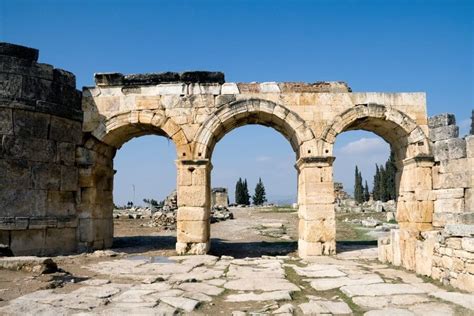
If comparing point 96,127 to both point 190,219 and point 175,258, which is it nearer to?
point 190,219

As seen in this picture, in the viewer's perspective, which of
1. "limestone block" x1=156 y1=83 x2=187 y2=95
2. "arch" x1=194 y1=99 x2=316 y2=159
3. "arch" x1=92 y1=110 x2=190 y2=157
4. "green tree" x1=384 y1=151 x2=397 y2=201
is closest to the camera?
"arch" x1=194 y1=99 x2=316 y2=159

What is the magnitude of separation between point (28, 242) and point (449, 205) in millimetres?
9310

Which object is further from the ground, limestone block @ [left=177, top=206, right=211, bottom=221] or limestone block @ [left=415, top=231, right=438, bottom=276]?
limestone block @ [left=177, top=206, right=211, bottom=221]

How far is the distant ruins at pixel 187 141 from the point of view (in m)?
8.73

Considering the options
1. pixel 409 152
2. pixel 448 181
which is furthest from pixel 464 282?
pixel 409 152

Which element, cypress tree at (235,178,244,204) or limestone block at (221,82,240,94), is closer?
limestone block at (221,82,240,94)

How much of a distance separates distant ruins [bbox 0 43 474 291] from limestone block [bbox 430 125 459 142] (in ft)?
0.09

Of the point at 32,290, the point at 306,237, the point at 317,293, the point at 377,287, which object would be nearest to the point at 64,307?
the point at 32,290

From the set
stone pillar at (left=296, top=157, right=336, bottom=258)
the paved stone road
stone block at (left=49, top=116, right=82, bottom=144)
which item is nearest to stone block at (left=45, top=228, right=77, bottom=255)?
stone block at (left=49, top=116, right=82, bottom=144)

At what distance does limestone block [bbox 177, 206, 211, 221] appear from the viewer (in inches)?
362

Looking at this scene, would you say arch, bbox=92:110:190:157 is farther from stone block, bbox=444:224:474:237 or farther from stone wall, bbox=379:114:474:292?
stone block, bbox=444:224:474:237

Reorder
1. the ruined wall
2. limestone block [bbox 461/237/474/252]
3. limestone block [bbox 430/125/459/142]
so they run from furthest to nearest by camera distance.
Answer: limestone block [bbox 430/125/459/142] < the ruined wall < limestone block [bbox 461/237/474/252]

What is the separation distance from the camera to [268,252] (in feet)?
32.1

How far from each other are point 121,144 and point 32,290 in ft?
21.9
